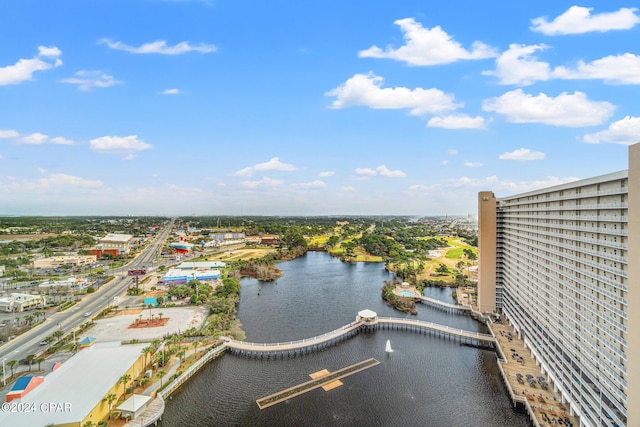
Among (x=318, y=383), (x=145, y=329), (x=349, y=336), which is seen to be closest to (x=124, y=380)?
(x=318, y=383)

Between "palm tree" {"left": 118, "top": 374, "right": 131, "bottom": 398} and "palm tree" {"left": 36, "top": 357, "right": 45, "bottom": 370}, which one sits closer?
"palm tree" {"left": 118, "top": 374, "right": 131, "bottom": 398}

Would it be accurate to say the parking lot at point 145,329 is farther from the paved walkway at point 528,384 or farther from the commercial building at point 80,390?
the paved walkway at point 528,384

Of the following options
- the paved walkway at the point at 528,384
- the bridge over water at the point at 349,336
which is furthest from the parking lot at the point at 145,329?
the paved walkway at the point at 528,384

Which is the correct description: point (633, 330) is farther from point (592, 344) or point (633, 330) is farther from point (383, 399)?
point (383, 399)

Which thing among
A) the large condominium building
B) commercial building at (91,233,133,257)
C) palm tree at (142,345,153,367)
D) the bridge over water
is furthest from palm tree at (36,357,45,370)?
commercial building at (91,233,133,257)

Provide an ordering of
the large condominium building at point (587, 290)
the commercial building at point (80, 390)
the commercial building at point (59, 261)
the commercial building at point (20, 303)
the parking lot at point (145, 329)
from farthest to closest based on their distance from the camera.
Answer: the commercial building at point (59, 261) < the commercial building at point (20, 303) < the parking lot at point (145, 329) < the commercial building at point (80, 390) < the large condominium building at point (587, 290)

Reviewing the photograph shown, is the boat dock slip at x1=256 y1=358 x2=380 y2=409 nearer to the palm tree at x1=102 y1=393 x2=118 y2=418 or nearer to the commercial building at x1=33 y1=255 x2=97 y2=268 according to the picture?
the palm tree at x1=102 y1=393 x2=118 y2=418
